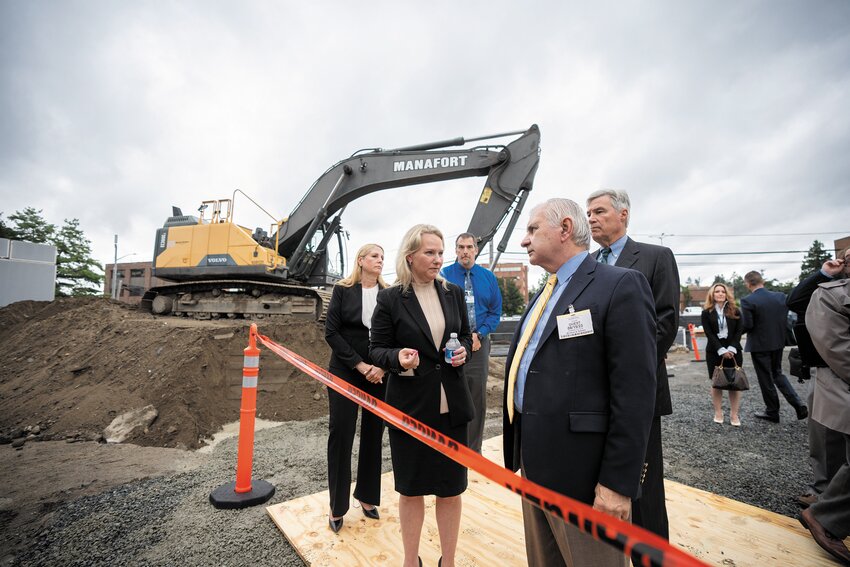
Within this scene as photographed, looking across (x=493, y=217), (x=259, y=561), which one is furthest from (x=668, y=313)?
(x=493, y=217)

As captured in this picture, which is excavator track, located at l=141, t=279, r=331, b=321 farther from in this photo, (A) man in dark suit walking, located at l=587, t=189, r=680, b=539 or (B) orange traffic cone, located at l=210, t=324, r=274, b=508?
(A) man in dark suit walking, located at l=587, t=189, r=680, b=539

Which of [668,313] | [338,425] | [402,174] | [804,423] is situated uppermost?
[402,174]

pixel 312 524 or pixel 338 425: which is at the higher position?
pixel 338 425

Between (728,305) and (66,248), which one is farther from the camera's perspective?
(66,248)

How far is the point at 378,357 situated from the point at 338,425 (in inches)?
42.4

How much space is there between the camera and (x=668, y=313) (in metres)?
2.12

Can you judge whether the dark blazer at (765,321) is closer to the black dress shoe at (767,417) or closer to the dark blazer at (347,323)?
the black dress shoe at (767,417)

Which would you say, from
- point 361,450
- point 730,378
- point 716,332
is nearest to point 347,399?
point 361,450

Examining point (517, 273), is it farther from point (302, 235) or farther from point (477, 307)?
point (477, 307)

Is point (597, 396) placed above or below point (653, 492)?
above

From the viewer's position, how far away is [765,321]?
18.1 ft

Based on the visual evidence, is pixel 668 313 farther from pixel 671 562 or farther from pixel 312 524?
pixel 312 524

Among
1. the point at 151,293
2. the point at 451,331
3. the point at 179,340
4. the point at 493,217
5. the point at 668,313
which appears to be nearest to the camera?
the point at 668,313

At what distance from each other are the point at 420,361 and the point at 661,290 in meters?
1.39
